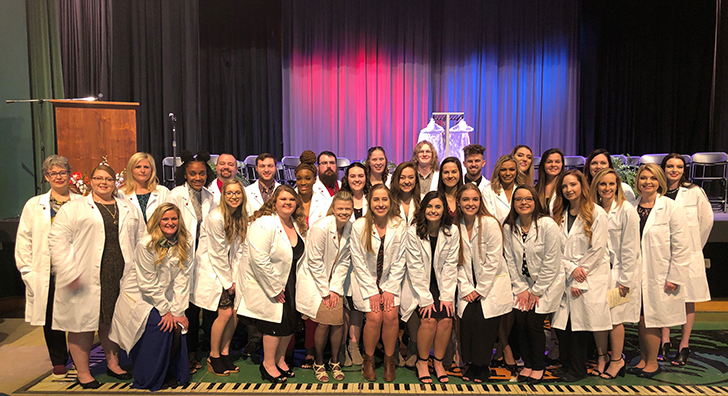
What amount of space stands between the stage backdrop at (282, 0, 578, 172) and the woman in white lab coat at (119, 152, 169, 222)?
781 centimetres

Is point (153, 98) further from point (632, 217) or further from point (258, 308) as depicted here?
point (632, 217)

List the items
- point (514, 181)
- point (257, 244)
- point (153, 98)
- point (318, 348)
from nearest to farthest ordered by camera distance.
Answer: point (257, 244), point (318, 348), point (514, 181), point (153, 98)

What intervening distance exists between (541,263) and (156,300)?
259 cm

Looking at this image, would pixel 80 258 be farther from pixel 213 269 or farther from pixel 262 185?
pixel 262 185

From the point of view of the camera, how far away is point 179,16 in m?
8.39

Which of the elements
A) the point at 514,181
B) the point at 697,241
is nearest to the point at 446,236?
the point at 514,181

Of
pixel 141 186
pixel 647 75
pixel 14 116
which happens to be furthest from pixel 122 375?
pixel 647 75

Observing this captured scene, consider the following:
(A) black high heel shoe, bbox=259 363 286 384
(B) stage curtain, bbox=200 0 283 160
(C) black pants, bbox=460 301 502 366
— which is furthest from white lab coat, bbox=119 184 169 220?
(B) stage curtain, bbox=200 0 283 160

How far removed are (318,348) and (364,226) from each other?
3.16ft

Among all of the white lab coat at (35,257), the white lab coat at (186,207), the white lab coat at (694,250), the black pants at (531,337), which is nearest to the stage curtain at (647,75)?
the white lab coat at (694,250)

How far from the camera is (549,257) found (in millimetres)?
3160

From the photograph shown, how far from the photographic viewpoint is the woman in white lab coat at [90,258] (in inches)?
121

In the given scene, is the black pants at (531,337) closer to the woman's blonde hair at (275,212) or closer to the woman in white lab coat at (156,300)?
the woman's blonde hair at (275,212)

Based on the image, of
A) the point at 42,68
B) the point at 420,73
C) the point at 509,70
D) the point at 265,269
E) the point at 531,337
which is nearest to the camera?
the point at 265,269
